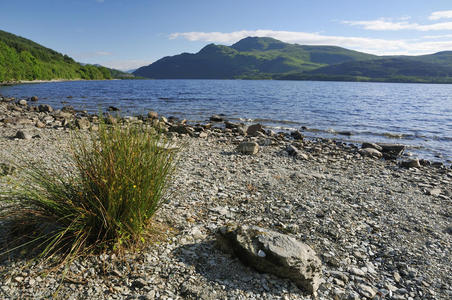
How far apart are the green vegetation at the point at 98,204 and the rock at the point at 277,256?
1.83 meters

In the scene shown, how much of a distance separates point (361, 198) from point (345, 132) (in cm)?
1583

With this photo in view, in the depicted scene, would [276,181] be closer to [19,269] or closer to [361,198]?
[361,198]

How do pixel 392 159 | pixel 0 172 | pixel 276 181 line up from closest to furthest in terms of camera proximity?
pixel 0 172
pixel 276 181
pixel 392 159

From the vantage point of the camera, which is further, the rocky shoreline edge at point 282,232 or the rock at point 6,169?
the rock at point 6,169

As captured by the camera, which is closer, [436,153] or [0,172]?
[0,172]

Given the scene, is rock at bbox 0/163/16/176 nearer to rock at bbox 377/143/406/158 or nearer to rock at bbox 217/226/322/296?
rock at bbox 217/226/322/296

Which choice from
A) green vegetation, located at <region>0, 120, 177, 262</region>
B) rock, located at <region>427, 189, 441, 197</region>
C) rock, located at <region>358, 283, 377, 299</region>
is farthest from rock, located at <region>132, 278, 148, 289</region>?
rock, located at <region>427, 189, 441, 197</region>

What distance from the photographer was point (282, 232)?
19.9 ft

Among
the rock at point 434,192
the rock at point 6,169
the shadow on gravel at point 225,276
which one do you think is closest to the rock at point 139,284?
the shadow on gravel at point 225,276

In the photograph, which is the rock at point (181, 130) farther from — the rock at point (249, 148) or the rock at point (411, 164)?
the rock at point (411, 164)

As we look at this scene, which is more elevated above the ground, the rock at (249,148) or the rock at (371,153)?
the rock at (249,148)

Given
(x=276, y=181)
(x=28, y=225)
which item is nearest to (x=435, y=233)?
(x=276, y=181)

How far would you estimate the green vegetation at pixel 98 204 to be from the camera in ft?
14.7

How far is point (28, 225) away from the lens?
4844mm
